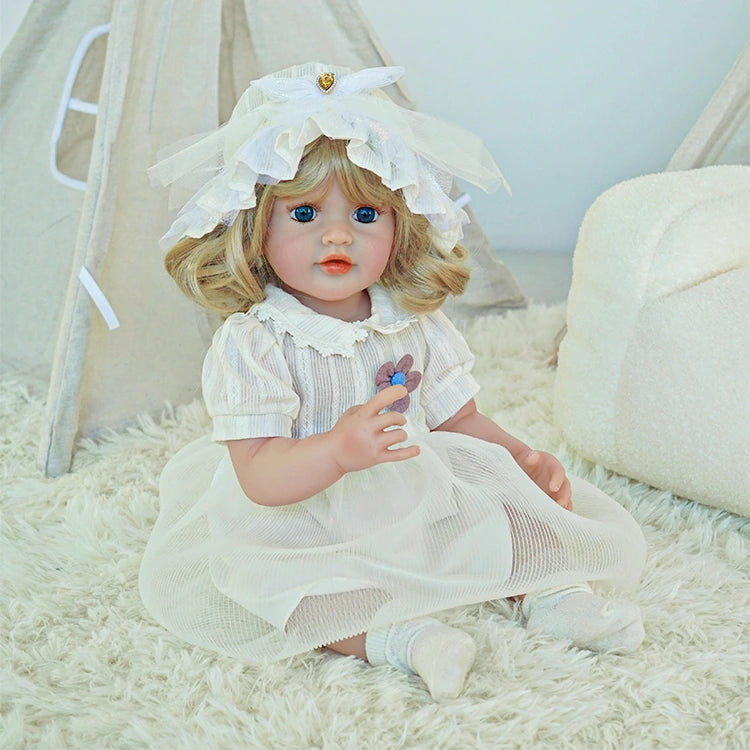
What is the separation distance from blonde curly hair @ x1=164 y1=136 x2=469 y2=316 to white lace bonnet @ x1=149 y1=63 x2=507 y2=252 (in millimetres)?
18

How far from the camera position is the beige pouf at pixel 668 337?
1.11m

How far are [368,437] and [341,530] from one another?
0.13 meters

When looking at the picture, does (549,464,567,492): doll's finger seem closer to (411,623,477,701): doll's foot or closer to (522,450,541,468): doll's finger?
(522,450,541,468): doll's finger

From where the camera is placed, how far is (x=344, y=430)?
0.85m

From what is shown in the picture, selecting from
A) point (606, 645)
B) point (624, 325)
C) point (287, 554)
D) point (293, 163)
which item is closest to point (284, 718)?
point (287, 554)

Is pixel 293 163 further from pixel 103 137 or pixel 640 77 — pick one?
pixel 640 77

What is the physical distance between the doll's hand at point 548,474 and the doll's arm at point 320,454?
18 cm

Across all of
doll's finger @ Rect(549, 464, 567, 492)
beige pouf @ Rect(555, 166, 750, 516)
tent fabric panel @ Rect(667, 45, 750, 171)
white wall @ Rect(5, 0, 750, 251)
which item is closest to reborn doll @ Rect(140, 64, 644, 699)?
doll's finger @ Rect(549, 464, 567, 492)

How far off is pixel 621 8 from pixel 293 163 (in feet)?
5.02

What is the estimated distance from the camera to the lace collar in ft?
3.11

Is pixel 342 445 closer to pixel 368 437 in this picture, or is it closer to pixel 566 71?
pixel 368 437

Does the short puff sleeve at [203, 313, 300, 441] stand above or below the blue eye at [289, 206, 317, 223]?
below

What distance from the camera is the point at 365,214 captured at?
93cm

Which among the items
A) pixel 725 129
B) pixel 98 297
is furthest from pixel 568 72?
pixel 98 297
